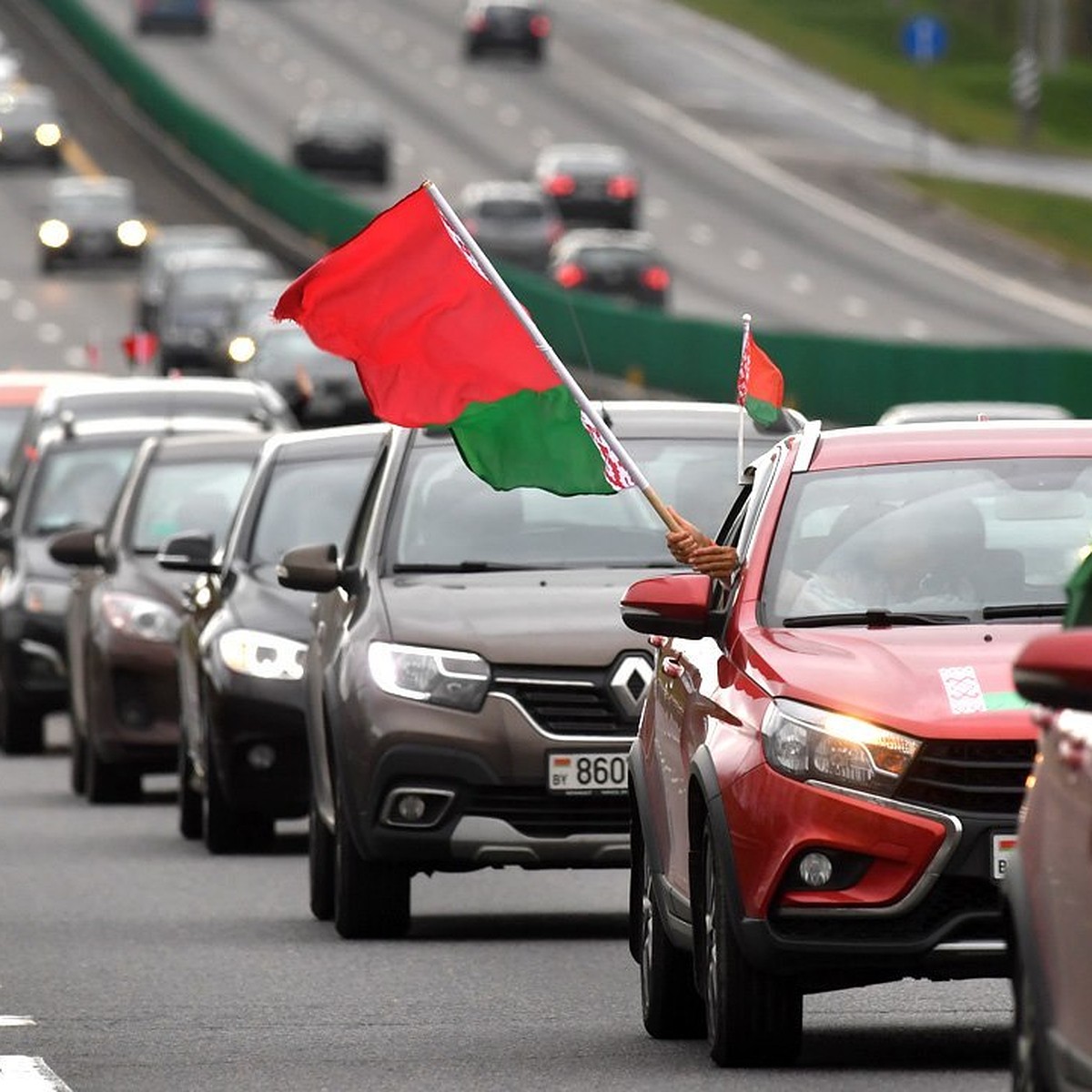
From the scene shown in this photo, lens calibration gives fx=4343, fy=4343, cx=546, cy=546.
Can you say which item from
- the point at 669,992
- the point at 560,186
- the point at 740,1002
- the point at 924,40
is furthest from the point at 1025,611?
the point at 924,40

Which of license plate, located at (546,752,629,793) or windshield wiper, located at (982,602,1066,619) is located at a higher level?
windshield wiper, located at (982,602,1066,619)

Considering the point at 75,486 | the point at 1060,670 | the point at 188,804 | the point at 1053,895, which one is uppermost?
the point at 1060,670

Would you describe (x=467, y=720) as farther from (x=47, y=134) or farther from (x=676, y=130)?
(x=676, y=130)

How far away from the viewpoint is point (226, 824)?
675 inches

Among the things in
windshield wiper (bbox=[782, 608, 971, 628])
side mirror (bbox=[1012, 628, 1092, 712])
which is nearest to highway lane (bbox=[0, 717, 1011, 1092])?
windshield wiper (bbox=[782, 608, 971, 628])

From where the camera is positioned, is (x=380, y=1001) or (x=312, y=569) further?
(x=312, y=569)

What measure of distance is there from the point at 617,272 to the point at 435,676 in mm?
54193

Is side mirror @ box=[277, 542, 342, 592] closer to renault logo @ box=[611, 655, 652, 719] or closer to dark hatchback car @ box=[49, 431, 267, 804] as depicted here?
renault logo @ box=[611, 655, 652, 719]

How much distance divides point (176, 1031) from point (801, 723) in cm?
220

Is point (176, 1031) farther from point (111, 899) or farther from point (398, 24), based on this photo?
point (398, 24)

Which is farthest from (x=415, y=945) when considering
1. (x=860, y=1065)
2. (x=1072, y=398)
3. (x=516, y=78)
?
(x=516, y=78)

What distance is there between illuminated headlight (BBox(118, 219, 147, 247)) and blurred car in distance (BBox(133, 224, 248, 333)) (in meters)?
0.20

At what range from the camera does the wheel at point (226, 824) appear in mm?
16984

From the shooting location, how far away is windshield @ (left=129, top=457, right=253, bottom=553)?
831 inches
